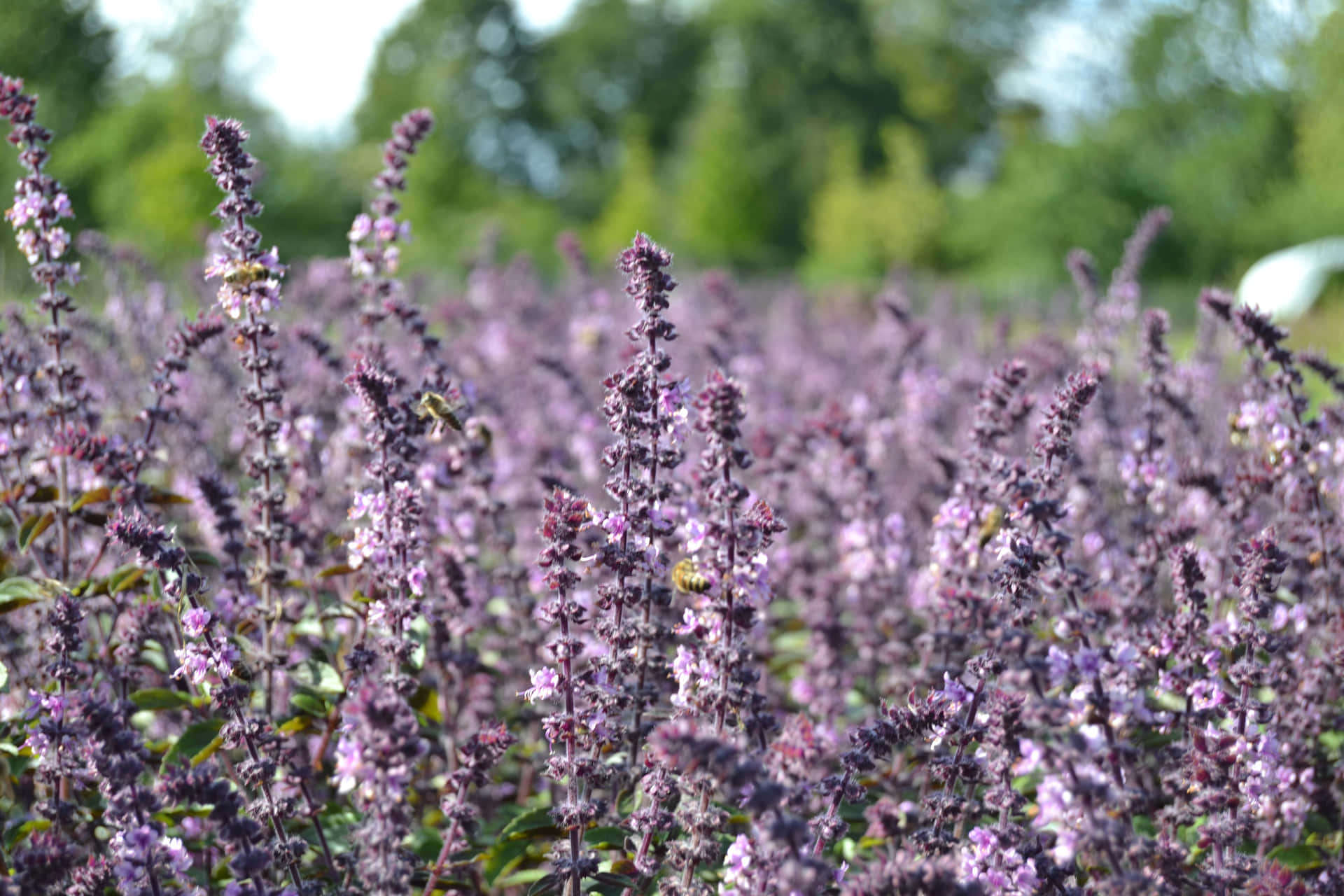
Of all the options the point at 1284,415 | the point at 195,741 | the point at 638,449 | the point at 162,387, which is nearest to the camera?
the point at 638,449

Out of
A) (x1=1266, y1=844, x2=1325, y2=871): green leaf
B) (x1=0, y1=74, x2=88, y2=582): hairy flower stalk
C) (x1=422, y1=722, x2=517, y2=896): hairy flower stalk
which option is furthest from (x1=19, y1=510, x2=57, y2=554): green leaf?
(x1=1266, y1=844, x2=1325, y2=871): green leaf

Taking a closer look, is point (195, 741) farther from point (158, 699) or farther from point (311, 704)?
point (311, 704)

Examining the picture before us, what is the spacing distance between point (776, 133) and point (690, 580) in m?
76.0

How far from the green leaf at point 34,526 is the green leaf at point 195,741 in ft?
3.05

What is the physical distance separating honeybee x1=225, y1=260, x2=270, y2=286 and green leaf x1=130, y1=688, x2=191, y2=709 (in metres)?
1.46

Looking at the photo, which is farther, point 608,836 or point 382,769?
point 608,836

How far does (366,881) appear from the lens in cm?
288

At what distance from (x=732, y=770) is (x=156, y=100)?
53.2m

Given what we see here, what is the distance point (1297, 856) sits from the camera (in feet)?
12.9

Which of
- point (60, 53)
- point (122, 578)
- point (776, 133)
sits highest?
point (776, 133)

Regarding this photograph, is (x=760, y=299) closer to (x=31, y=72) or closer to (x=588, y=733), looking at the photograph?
(x=588, y=733)

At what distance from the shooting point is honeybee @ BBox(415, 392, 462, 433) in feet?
13.6

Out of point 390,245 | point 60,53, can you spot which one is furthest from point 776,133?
point 390,245

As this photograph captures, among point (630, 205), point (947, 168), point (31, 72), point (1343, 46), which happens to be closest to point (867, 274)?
point (630, 205)
